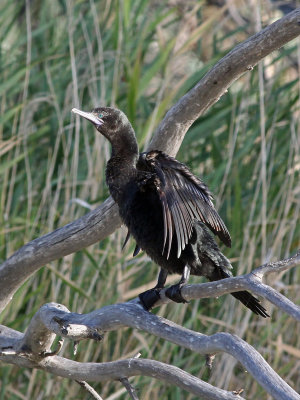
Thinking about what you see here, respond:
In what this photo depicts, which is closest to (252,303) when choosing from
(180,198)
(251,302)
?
(251,302)

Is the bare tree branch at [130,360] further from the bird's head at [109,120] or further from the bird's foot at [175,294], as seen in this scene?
the bird's head at [109,120]

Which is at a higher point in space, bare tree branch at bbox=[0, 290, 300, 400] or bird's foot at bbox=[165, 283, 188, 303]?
bird's foot at bbox=[165, 283, 188, 303]

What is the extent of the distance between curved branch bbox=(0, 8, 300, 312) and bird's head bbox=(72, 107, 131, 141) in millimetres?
134

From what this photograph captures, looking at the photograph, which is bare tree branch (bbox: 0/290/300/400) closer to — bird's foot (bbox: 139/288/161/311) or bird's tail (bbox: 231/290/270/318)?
bird's foot (bbox: 139/288/161/311)

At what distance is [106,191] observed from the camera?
3.28 m

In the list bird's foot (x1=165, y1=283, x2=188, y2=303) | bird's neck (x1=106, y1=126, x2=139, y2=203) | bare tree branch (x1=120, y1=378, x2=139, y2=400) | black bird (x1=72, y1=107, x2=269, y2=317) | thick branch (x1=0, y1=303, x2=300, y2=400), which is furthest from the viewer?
bird's neck (x1=106, y1=126, x2=139, y2=203)

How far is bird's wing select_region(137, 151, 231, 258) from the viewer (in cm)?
219

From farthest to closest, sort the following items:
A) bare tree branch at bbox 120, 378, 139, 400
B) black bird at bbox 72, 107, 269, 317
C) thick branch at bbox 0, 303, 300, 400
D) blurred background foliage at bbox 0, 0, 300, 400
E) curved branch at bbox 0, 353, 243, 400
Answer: blurred background foliage at bbox 0, 0, 300, 400 → black bird at bbox 72, 107, 269, 317 → bare tree branch at bbox 120, 378, 139, 400 → curved branch at bbox 0, 353, 243, 400 → thick branch at bbox 0, 303, 300, 400

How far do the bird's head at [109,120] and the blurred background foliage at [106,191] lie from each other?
0.42 metres

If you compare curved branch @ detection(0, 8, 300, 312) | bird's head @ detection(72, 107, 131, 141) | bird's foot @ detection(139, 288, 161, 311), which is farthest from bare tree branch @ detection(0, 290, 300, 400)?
bird's head @ detection(72, 107, 131, 141)

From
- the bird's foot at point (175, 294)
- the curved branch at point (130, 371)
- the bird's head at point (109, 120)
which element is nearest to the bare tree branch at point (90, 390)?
the curved branch at point (130, 371)

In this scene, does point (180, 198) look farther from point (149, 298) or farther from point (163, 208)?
point (149, 298)

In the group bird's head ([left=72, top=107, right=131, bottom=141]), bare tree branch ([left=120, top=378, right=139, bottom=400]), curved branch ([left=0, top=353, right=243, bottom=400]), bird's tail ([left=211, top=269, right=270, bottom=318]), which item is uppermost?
bird's head ([left=72, top=107, right=131, bottom=141])

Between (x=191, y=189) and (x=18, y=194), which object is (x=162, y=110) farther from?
(x=18, y=194)
